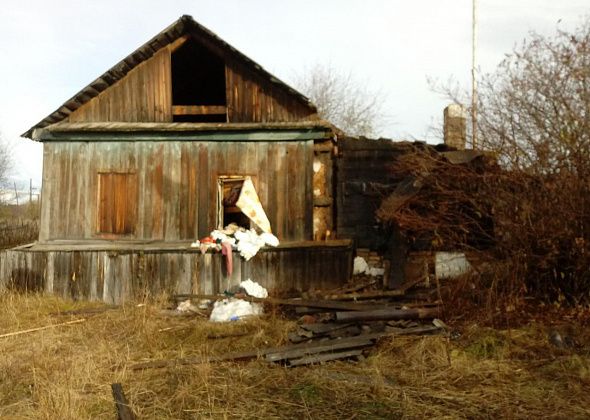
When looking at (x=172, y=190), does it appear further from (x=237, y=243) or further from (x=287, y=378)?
(x=287, y=378)

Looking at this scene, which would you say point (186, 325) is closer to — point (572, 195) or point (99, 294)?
point (99, 294)

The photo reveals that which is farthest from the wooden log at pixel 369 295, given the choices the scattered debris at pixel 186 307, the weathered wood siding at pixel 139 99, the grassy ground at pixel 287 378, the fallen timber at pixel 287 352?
the weathered wood siding at pixel 139 99

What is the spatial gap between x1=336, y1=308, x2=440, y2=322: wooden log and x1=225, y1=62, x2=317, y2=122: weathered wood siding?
5.36 m

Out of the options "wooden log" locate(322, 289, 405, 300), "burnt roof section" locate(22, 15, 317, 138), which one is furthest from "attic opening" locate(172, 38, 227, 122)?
"wooden log" locate(322, 289, 405, 300)

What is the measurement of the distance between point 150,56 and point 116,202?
3588 mm

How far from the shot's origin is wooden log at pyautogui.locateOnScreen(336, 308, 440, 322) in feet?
24.5

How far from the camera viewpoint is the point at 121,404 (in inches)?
192

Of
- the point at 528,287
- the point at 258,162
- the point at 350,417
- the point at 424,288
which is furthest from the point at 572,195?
the point at 258,162

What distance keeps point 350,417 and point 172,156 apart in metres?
8.15

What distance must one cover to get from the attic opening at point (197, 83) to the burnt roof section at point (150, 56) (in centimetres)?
49

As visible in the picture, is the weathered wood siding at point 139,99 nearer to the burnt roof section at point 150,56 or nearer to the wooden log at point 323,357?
the burnt roof section at point 150,56

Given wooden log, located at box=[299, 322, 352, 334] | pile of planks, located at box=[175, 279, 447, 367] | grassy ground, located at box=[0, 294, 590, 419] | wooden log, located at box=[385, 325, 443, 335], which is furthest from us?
wooden log, located at box=[299, 322, 352, 334]

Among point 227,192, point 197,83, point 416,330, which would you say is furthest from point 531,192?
point 197,83

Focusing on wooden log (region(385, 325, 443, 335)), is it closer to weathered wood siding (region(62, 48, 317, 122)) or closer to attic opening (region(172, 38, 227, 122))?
weathered wood siding (region(62, 48, 317, 122))
